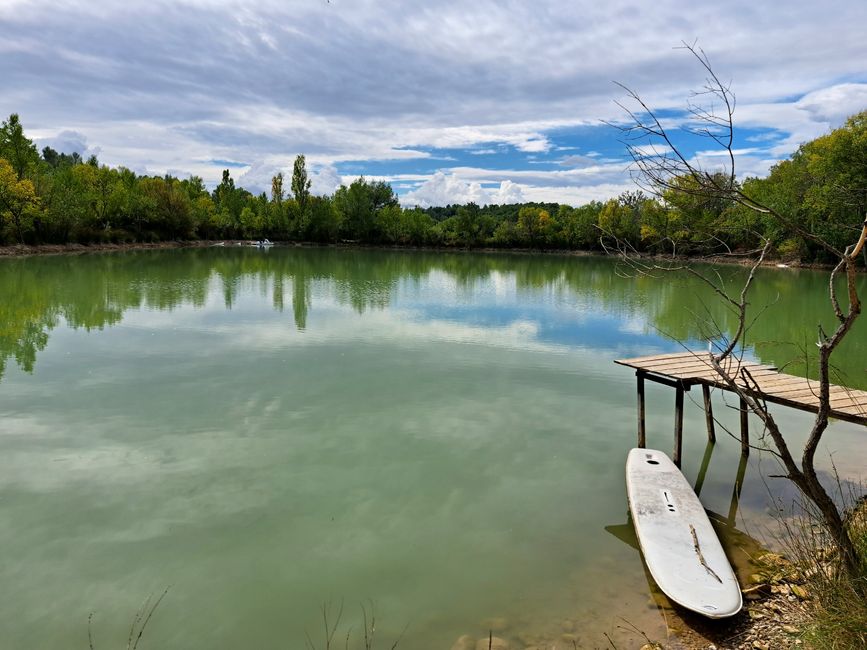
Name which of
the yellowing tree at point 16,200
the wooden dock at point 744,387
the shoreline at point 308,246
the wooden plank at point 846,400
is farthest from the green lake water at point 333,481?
the yellowing tree at point 16,200

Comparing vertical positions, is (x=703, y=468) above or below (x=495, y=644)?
above

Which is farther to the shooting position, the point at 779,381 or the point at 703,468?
the point at 703,468

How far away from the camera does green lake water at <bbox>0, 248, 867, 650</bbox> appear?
564cm

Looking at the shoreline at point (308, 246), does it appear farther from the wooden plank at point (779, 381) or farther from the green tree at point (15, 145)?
the wooden plank at point (779, 381)

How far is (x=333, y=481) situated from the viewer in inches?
329

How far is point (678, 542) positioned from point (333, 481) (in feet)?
15.5

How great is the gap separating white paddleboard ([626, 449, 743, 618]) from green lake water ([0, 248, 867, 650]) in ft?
1.13

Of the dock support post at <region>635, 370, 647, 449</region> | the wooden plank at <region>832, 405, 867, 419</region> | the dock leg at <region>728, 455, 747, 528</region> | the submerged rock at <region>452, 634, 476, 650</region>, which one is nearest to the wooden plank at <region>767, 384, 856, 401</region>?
the wooden plank at <region>832, 405, 867, 419</region>

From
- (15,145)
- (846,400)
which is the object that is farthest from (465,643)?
(15,145)

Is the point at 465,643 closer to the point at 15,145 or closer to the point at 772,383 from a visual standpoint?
the point at 772,383

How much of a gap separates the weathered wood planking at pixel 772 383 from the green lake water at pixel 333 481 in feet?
1.81

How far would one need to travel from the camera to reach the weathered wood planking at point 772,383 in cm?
685

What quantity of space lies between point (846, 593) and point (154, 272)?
1632 inches

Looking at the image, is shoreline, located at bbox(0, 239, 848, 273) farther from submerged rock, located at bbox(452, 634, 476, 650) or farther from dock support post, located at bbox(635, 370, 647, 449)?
submerged rock, located at bbox(452, 634, 476, 650)
